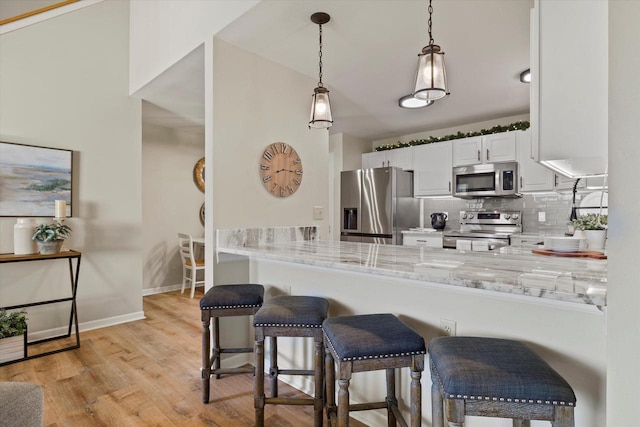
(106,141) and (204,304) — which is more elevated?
(106,141)

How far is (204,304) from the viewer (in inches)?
80.0

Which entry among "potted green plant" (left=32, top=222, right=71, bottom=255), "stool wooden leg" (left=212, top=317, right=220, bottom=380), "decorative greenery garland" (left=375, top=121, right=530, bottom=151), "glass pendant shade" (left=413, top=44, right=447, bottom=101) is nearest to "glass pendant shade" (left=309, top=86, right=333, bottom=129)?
"glass pendant shade" (left=413, top=44, right=447, bottom=101)

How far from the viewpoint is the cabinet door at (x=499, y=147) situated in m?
3.95

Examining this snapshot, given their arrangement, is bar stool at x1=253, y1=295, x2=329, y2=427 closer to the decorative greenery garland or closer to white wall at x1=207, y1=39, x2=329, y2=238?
white wall at x1=207, y1=39, x2=329, y2=238

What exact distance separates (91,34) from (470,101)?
4.09 m

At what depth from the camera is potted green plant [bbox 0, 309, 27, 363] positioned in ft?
8.29

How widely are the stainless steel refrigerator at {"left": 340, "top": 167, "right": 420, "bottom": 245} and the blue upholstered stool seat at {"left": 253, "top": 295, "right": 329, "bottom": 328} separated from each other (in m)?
2.93

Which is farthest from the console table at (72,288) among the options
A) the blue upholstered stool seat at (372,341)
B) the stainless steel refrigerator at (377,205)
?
the stainless steel refrigerator at (377,205)

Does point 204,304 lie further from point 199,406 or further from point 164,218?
point 164,218

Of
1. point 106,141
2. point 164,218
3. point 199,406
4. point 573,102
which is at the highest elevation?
point 106,141

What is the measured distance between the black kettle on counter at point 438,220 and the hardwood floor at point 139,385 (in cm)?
324

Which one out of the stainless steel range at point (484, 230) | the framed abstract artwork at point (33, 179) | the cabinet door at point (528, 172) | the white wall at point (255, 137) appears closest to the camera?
the white wall at point (255, 137)

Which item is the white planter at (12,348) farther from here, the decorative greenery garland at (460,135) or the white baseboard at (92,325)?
the decorative greenery garland at (460,135)

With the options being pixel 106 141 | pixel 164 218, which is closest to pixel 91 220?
pixel 106 141
